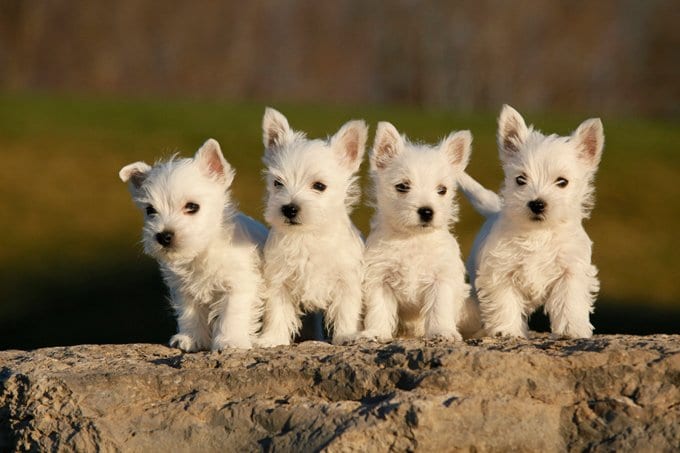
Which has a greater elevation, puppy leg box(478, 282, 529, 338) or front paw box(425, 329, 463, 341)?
puppy leg box(478, 282, 529, 338)

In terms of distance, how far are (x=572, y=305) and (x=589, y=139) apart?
147 cm

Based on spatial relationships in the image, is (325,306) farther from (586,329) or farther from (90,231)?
(90,231)

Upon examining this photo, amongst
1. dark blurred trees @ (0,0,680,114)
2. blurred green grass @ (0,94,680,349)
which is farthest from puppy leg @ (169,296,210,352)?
dark blurred trees @ (0,0,680,114)

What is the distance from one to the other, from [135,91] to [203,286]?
45.3 m

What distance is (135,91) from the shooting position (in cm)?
5331

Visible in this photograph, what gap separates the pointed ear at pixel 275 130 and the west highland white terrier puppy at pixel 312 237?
0.02m

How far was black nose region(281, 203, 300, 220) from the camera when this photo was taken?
893 cm

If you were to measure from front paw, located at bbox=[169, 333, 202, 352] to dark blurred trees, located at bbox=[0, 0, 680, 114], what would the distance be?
43.5 meters

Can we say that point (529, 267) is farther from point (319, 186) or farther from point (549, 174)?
point (319, 186)

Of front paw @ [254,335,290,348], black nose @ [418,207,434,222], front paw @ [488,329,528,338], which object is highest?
black nose @ [418,207,434,222]

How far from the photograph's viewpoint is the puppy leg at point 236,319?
29.8 feet

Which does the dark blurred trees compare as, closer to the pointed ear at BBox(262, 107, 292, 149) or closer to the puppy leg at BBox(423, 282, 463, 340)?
the pointed ear at BBox(262, 107, 292, 149)

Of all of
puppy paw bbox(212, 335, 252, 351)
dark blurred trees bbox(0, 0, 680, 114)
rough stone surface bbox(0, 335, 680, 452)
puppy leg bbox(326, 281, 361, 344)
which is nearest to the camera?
rough stone surface bbox(0, 335, 680, 452)

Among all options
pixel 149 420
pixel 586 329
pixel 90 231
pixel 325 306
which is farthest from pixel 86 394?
pixel 90 231
